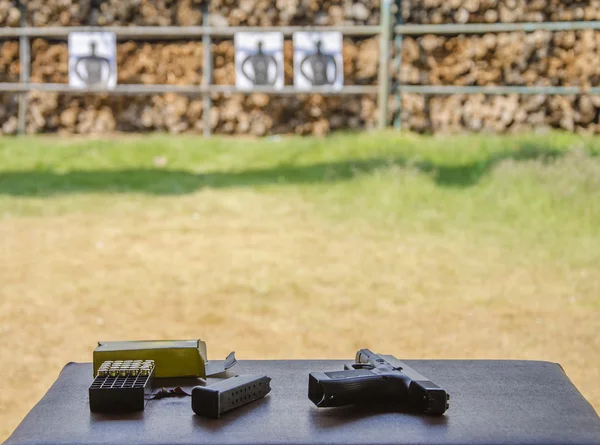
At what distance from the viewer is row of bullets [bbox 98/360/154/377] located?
153 centimetres

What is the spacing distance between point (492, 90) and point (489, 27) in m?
0.58

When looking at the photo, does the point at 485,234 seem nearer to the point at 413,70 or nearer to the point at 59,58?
the point at 413,70

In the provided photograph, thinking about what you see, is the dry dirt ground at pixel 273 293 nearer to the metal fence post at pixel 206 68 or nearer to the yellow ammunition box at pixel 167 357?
the yellow ammunition box at pixel 167 357

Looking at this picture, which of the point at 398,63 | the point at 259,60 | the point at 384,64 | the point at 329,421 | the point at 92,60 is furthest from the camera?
the point at 92,60

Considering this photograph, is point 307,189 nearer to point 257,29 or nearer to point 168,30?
point 257,29

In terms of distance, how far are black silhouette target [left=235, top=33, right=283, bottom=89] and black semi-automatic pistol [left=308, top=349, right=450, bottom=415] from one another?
6.51m

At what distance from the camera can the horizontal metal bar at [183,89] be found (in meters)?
7.71

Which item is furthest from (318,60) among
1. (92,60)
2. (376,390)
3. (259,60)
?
(376,390)

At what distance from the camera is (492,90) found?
7348 millimetres

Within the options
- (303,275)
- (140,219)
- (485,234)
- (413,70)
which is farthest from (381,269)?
(413,70)

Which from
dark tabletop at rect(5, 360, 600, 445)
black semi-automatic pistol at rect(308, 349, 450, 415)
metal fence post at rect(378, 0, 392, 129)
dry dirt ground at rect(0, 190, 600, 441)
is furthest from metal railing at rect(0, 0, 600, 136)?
black semi-automatic pistol at rect(308, 349, 450, 415)

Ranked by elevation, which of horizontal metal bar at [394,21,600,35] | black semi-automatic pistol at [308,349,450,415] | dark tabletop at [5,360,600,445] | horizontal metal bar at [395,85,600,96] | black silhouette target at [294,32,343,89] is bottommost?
Result: dark tabletop at [5,360,600,445]

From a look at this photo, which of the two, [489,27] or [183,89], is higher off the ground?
[489,27]

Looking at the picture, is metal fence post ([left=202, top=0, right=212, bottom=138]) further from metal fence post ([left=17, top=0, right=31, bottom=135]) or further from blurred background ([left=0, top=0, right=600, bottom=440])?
metal fence post ([left=17, top=0, right=31, bottom=135])
